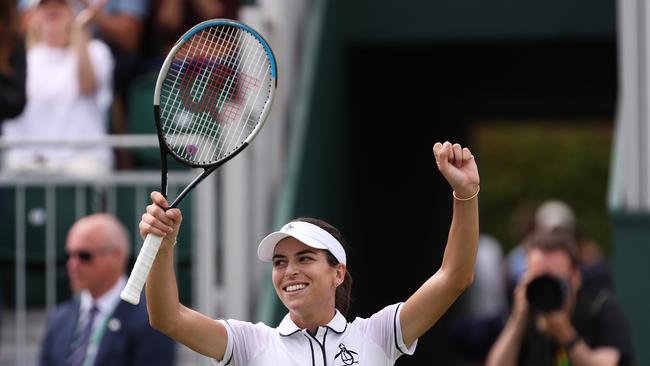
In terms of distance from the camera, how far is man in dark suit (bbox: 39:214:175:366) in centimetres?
678

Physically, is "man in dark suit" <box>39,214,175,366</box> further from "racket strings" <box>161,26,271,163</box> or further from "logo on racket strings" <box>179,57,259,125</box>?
"logo on racket strings" <box>179,57,259,125</box>

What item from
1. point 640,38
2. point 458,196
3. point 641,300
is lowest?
point 641,300

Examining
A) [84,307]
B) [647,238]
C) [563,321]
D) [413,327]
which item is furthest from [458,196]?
[647,238]

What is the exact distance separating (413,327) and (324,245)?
36cm

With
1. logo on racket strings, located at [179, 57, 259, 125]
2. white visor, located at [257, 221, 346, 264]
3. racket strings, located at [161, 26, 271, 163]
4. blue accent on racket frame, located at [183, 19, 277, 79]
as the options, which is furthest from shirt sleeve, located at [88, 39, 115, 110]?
white visor, located at [257, 221, 346, 264]

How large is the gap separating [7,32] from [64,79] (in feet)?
1.78

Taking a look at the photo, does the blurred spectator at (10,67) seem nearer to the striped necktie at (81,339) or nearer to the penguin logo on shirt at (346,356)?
the striped necktie at (81,339)

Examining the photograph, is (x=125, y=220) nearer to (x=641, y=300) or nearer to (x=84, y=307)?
(x=84, y=307)

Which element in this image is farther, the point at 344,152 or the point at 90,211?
the point at 344,152

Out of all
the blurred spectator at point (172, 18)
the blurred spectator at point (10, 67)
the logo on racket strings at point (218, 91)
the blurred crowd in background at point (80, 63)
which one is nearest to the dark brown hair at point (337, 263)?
the logo on racket strings at point (218, 91)

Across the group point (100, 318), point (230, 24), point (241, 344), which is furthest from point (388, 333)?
point (100, 318)

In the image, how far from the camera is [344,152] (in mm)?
10398

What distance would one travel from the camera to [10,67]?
816cm

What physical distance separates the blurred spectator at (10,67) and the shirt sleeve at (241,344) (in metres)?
3.45
